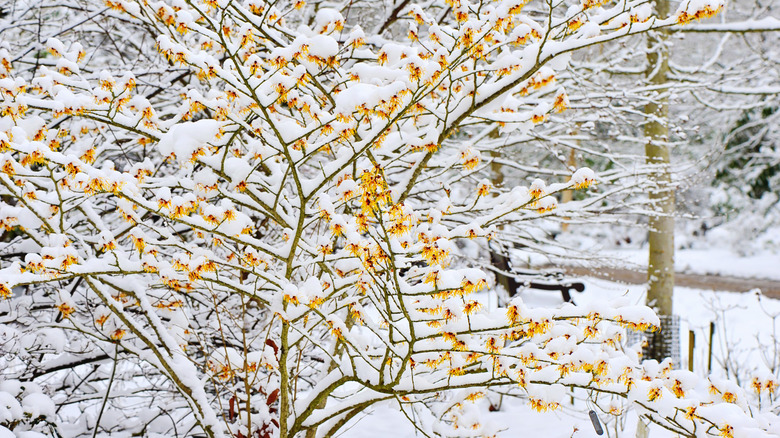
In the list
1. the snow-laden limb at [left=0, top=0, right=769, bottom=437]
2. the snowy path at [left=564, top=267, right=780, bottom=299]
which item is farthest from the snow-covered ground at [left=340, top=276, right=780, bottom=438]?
the snowy path at [left=564, top=267, right=780, bottom=299]

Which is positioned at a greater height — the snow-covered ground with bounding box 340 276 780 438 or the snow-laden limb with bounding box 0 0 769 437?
the snow-laden limb with bounding box 0 0 769 437

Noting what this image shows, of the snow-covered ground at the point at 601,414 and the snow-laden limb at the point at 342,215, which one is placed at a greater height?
the snow-laden limb at the point at 342,215

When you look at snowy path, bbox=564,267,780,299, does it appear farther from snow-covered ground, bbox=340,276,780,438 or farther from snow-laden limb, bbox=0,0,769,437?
snow-laden limb, bbox=0,0,769,437

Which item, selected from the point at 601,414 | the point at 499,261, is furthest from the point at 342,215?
the point at 499,261

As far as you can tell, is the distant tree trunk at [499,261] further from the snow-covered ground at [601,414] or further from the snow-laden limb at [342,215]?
the snow-laden limb at [342,215]

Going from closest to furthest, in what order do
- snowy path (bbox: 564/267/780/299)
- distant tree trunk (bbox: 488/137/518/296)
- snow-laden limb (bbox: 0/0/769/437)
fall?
snow-laden limb (bbox: 0/0/769/437) < distant tree trunk (bbox: 488/137/518/296) < snowy path (bbox: 564/267/780/299)

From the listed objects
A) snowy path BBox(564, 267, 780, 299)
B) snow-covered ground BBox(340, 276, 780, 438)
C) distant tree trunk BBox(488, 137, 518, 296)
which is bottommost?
snow-covered ground BBox(340, 276, 780, 438)

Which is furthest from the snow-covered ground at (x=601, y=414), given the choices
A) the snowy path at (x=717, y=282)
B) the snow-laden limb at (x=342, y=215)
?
the snowy path at (x=717, y=282)

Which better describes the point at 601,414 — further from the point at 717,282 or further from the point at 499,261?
the point at 717,282

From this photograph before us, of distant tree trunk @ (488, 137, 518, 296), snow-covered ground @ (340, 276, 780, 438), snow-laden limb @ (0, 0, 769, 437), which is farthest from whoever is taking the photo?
distant tree trunk @ (488, 137, 518, 296)

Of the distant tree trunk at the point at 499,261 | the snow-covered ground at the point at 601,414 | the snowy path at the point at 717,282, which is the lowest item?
the snow-covered ground at the point at 601,414

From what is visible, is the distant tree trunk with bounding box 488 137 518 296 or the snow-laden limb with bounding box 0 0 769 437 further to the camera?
the distant tree trunk with bounding box 488 137 518 296

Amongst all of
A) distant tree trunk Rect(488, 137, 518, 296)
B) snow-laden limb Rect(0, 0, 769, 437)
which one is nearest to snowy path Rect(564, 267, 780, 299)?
distant tree trunk Rect(488, 137, 518, 296)

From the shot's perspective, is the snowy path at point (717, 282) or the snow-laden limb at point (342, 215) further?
the snowy path at point (717, 282)
